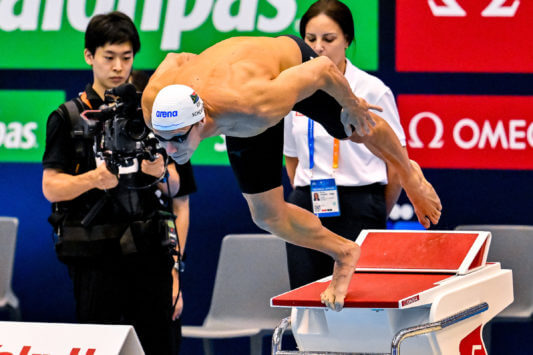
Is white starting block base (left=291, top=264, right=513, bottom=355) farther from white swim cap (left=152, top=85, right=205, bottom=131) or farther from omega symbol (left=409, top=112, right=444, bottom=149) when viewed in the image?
omega symbol (left=409, top=112, right=444, bottom=149)

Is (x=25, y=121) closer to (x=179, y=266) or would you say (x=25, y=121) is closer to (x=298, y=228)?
(x=179, y=266)

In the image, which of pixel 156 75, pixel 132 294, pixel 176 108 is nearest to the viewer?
pixel 176 108

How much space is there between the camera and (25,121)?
6.28 meters

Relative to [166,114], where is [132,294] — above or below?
below

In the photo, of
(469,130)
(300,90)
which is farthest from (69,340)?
(469,130)

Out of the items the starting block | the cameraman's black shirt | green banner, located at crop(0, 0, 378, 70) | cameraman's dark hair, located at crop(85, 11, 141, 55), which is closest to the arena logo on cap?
the starting block

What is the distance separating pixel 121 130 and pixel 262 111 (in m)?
1.01

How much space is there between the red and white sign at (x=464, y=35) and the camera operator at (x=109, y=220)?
204 centimetres

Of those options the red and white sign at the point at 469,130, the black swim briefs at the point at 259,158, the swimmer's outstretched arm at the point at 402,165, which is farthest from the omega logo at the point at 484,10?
the black swim briefs at the point at 259,158

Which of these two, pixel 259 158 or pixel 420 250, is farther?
pixel 420 250

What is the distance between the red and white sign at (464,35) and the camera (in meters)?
5.91

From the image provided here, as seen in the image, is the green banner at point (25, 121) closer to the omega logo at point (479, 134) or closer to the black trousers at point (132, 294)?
the black trousers at point (132, 294)

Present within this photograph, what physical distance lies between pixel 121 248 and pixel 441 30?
2603 millimetres

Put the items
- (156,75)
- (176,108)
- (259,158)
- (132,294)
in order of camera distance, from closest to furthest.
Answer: (176,108) < (156,75) < (259,158) < (132,294)
